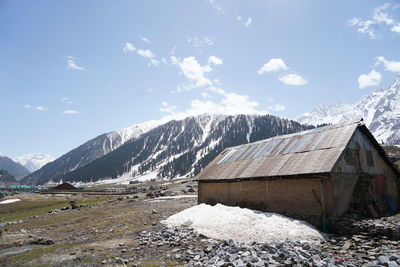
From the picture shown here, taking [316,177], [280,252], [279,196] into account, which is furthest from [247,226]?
[280,252]

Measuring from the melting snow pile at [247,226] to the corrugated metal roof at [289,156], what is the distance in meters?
4.04

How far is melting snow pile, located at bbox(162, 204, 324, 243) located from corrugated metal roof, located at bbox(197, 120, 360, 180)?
4042mm

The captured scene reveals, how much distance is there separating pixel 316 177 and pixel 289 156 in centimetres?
514

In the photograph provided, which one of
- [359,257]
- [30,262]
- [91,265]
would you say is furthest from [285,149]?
[30,262]

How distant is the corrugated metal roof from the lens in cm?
2219

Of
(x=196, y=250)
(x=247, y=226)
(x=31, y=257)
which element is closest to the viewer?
(x=196, y=250)

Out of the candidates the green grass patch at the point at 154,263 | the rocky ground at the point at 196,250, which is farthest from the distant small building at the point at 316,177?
the green grass patch at the point at 154,263

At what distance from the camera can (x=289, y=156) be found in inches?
1016

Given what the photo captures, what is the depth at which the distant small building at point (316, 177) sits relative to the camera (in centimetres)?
2075

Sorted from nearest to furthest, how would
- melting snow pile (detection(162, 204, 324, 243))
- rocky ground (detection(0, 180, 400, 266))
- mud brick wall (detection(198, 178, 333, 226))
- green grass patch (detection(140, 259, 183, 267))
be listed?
rocky ground (detection(0, 180, 400, 266)) < green grass patch (detection(140, 259, 183, 267)) < melting snow pile (detection(162, 204, 324, 243)) < mud brick wall (detection(198, 178, 333, 226))

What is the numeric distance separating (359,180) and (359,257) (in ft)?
37.0

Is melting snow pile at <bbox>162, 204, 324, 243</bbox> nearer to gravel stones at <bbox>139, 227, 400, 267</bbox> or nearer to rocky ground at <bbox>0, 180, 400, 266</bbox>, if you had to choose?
rocky ground at <bbox>0, 180, 400, 266</bbox>

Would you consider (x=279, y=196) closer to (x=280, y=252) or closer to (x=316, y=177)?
(x=316, y=177)

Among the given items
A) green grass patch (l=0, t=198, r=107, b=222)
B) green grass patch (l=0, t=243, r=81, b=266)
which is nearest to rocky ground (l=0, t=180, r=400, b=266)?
green grass patch (l=0, t=243, r=81, b=266)
